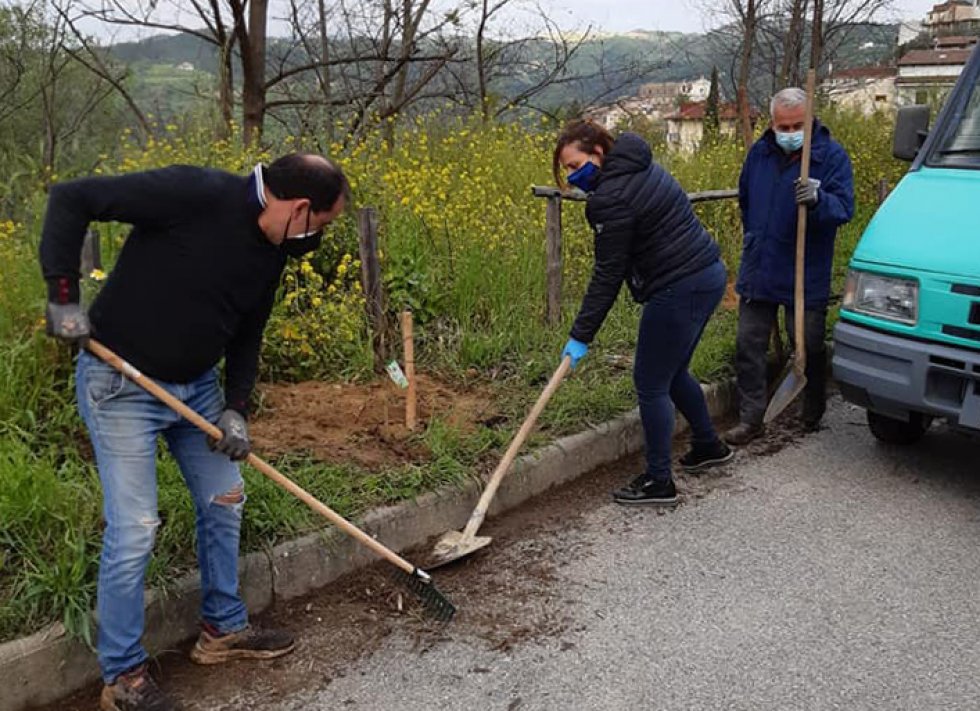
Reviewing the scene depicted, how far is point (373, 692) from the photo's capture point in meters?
2.94

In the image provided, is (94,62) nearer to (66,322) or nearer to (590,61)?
(590,61)

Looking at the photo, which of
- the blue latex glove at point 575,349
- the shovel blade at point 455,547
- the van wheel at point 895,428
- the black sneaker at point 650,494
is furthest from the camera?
the van wheel at point 895,428

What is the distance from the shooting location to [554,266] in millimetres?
6250

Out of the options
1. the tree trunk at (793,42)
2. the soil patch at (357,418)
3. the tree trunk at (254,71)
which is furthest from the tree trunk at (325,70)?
the tree trunk at (793,42)

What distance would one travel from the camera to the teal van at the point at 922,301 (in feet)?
13.1

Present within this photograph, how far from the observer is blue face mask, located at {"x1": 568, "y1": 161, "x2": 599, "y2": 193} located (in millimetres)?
3863

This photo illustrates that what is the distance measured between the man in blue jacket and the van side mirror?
1.10ft

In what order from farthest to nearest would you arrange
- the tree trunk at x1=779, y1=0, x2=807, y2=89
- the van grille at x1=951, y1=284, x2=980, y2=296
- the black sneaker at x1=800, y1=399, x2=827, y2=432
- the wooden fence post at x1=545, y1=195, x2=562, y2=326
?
the tree trunk at x1=779, y1=0, x2=807, y2=89 → the wooden fence post at x1=545, y1=195, x2=562, y2=326 → the black sneaker at x1=800, y1=399, x2=827, y2=432 → the van grille at x1=951, y1=284, x2=980, y2=296

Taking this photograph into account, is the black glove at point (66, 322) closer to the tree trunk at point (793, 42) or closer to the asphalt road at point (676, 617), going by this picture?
the asphalt road at point (676, 617)

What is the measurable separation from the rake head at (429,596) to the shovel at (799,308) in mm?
2541

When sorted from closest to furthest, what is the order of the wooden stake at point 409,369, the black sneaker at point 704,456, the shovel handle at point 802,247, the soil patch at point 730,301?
the wooden stake at point 409,369 < the shovel handle at point 802,247 < the black sneaker at point 704,456 < the soil patch at point 730,301

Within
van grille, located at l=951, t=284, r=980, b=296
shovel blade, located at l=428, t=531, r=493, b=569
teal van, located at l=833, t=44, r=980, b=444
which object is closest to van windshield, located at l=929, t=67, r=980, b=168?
teal van, located at l=833, t=44, r=980, b=444

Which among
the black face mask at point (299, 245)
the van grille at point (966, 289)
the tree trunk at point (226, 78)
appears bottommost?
the van grille at point (966, 289)

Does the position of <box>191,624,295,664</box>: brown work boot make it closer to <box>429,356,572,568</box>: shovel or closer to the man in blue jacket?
<box>429,356,572,568</box>: shovel
